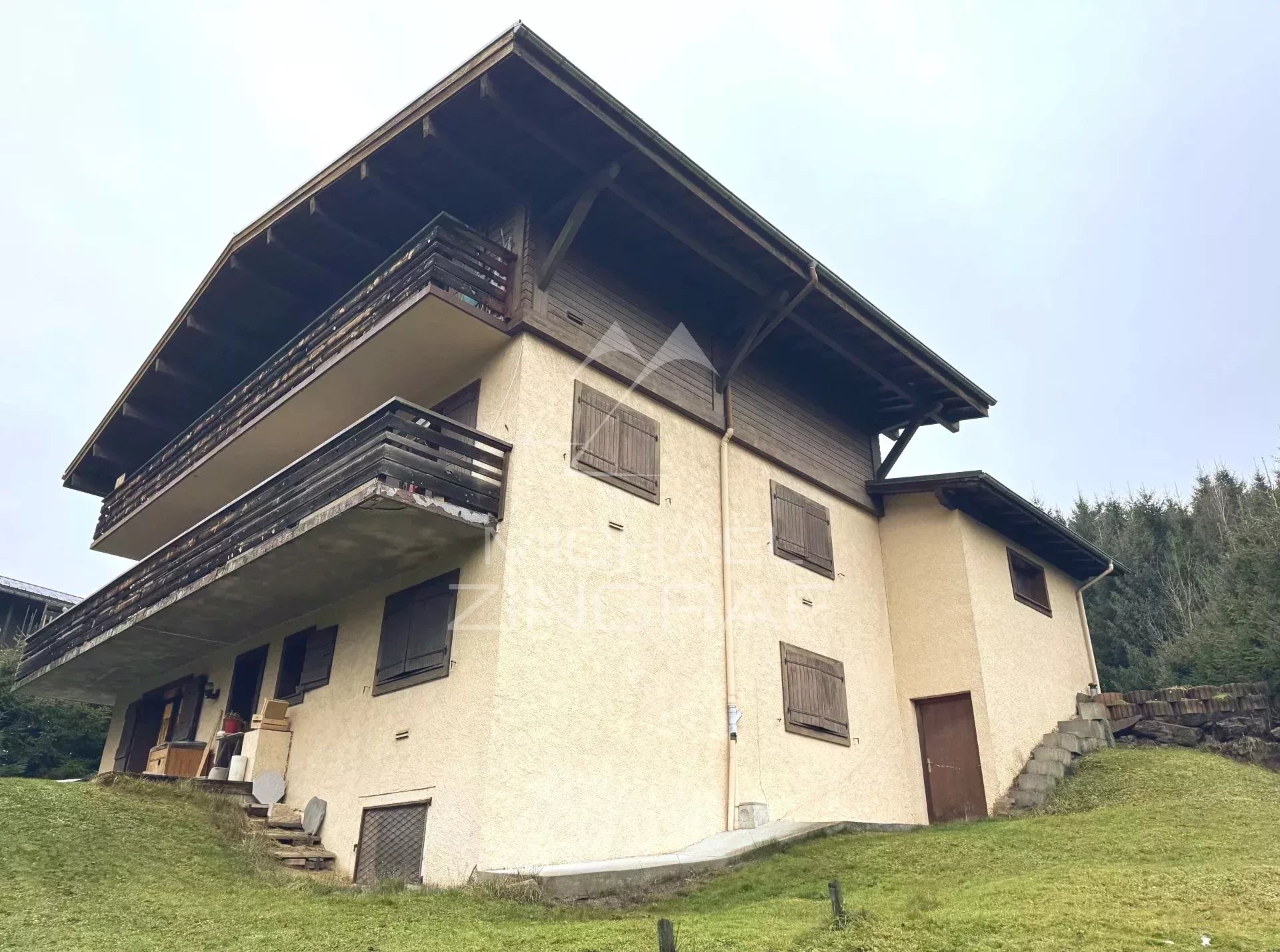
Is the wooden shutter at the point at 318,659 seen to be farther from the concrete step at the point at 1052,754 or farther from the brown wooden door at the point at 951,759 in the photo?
the concrete step at the point at 1052,754

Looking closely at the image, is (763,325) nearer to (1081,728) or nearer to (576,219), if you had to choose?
(576,219)

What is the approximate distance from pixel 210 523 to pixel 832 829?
9.15 m

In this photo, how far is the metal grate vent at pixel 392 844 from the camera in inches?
401

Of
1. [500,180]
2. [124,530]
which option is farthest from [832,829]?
[124,530]

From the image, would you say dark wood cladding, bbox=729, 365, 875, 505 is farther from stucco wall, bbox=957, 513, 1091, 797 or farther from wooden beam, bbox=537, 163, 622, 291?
wooden beam, bbox=537, 163, 622, 291

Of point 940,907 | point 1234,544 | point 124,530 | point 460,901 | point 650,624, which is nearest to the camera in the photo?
point 940,907

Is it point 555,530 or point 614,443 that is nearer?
point 555,530

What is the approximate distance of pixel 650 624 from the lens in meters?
11.8

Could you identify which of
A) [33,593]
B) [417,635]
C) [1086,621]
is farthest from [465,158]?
[33,593]

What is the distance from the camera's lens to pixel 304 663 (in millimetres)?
13469

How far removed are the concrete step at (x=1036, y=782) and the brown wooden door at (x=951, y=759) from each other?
0.56m

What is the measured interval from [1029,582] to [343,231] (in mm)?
12830

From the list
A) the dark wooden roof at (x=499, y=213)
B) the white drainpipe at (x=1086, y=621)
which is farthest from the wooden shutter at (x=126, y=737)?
the white drainpipe at (x=1086, y=621)

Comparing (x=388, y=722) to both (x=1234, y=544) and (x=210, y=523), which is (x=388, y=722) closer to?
(x=210, y=523)
